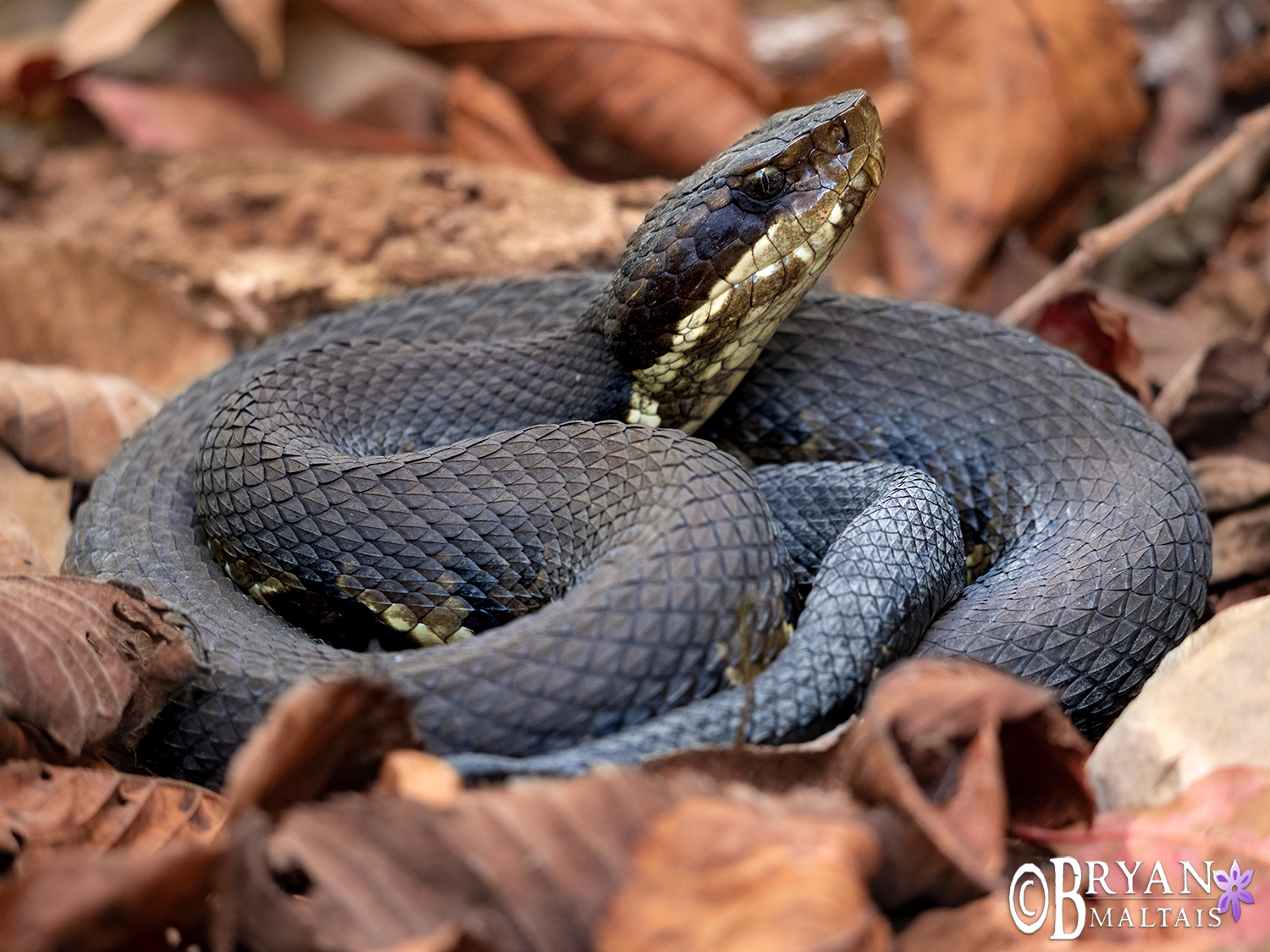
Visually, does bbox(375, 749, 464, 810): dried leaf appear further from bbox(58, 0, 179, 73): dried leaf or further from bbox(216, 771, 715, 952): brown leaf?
bbox(58, 0, 179, 73): dried leaf

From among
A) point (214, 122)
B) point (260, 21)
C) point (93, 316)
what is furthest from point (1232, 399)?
point (214, 122)

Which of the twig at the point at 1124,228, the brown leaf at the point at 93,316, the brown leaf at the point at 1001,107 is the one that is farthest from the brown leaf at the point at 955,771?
the brown leaf at the point at 1001,107

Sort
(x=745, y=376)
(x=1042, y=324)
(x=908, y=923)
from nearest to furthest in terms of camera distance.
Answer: (x=908, y=923) < (x=745, y=376) < (x=1042, y=324)

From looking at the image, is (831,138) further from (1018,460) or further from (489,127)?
(489,127)

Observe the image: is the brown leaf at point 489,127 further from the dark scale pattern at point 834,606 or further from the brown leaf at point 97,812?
the brown leaf at point 97,812

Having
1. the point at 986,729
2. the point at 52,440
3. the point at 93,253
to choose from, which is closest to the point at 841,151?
the point at 986,729

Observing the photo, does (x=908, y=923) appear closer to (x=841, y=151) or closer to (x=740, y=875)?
(x=740, y=875)
